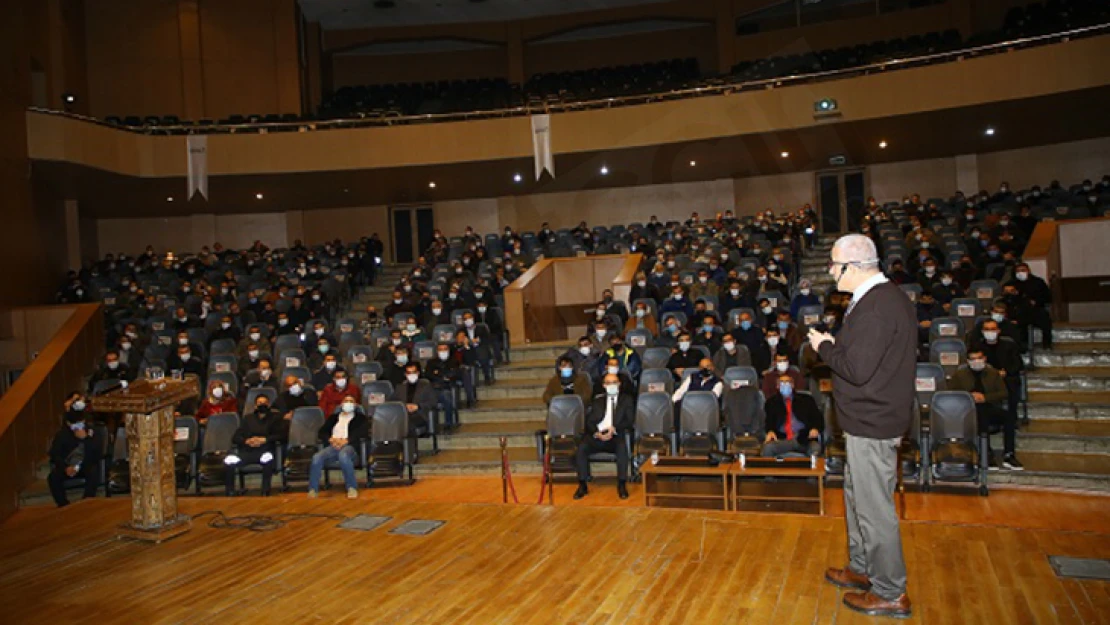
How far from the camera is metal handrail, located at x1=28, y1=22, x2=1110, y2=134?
17.4 m

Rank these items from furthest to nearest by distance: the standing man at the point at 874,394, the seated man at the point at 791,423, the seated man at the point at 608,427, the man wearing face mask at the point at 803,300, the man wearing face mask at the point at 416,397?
the man wearing face mask at the point at 803,300 < the man wearing face mask at the point at 416,397 < the seated man at the point at 608,427 < the seated man at the point at 791,423 < the standing man at the point at 874,394

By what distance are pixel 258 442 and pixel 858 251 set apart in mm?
7766

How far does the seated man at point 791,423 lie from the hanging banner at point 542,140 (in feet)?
38.4

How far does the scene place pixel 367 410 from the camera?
34.8 ft

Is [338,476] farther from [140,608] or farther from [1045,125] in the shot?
[1045,125]

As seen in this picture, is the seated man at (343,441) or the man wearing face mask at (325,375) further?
the man wearing face mask at (325,375)

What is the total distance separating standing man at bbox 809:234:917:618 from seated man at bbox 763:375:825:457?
16.0 ft

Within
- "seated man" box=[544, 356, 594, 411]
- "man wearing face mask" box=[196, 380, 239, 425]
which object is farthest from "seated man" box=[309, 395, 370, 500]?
"seated man" box=[544, 356, 594, 411]

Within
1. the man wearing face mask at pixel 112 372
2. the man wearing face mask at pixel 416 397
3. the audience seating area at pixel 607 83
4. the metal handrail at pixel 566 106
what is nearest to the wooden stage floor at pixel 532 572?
the man wearing face mask at pixel 416 397

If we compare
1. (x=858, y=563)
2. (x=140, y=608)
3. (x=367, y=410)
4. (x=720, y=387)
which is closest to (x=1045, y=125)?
(x=720, y=387)

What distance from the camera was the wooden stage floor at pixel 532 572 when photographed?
4.23m

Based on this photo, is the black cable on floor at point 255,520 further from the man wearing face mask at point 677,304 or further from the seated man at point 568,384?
the man wearing face mask at point 677,304

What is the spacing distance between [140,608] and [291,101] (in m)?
21.6

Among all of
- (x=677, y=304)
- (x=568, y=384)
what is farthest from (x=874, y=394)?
(x=677, y=304)
